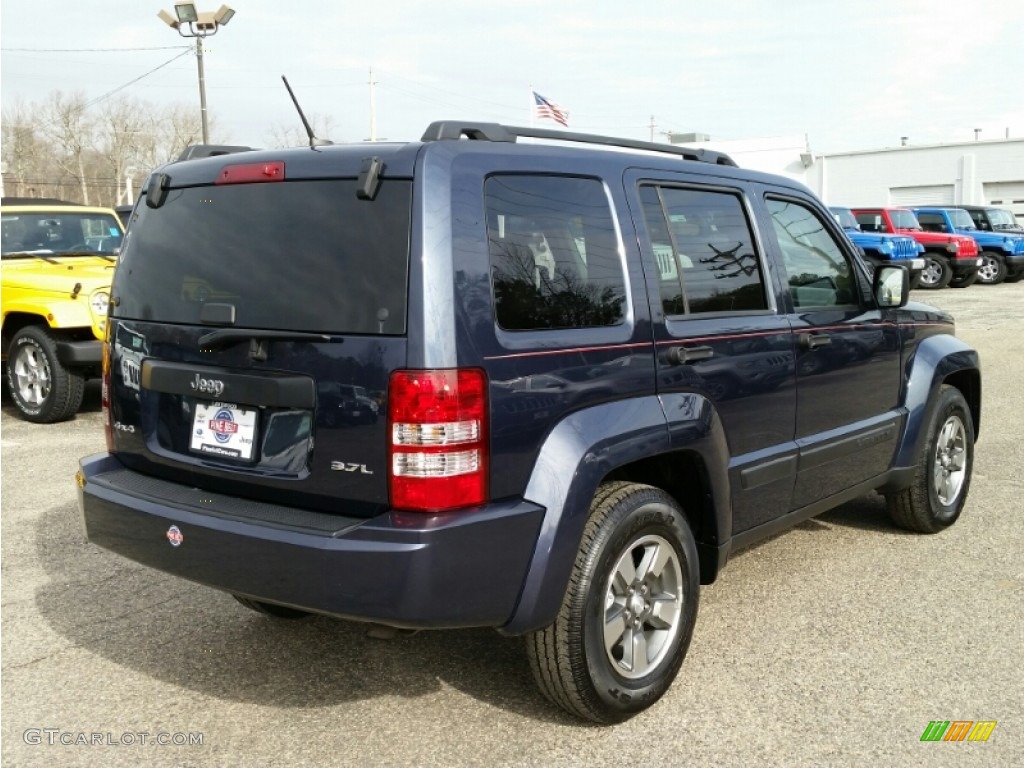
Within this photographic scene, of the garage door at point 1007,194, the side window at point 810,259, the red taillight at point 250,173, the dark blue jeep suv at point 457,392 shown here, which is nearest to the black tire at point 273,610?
the dark blue jeep suv at point 457,392

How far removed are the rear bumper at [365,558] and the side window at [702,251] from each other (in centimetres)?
112

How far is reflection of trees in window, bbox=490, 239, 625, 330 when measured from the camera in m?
2.96

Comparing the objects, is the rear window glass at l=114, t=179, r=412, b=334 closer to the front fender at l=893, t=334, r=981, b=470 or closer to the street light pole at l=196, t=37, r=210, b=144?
the front fender at l=893, t=334, r=981, b=470

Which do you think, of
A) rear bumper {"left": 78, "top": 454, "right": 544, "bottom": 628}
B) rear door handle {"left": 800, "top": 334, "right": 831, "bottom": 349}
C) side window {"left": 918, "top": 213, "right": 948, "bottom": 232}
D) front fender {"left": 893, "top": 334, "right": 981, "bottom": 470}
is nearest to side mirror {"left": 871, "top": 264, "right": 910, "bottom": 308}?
front fender {"left": 893, "top": 334, "right": 981, "bottom": 470}

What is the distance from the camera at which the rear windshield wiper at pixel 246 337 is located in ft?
9.56

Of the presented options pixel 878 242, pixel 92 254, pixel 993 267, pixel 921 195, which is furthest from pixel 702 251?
pixel 921 195

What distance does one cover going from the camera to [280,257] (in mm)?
3049

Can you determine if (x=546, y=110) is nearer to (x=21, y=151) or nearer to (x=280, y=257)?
(x=280, y=257)

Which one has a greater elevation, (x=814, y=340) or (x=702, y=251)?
(x=702, y=251)

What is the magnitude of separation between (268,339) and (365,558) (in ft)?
2.42

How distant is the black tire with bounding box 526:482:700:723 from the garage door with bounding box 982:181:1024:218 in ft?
156

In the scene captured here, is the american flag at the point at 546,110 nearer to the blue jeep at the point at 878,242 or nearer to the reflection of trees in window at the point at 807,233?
the blue jeep at the point at 878,242

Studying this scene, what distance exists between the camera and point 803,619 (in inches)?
162

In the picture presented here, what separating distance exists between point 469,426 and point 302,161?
101cm
